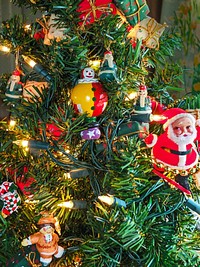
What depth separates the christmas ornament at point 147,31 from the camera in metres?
0.66

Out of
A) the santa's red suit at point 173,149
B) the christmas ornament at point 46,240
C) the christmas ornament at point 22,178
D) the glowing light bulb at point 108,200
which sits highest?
the santa's red suit at point 173,149

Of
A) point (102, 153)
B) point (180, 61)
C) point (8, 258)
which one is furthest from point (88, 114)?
point (180, 61)

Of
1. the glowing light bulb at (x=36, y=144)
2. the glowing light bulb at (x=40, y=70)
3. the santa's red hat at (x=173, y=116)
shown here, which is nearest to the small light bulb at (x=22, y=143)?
the glowing light bulb at (x=36, y=144)

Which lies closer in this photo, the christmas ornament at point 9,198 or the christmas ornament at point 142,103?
the christmas ornament at point 142,103

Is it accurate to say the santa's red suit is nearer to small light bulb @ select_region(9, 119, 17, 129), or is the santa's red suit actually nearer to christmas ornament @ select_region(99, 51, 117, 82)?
christmas ornament @ select_region(99, 51, 117, 82)

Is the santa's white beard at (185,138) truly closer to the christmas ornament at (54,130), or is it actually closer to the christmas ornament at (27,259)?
the christmas ornament at (54,130)

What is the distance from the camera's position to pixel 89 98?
1.89 feet

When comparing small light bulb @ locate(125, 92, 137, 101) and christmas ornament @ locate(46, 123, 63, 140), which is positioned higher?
small light bulb @ locate(125, 92, 137, 101)

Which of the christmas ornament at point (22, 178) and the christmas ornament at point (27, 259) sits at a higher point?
the christmas ornament at point (22, 178)

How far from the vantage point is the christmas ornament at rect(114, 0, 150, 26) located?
63 centimetres

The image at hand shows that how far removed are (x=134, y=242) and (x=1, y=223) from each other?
10.5 inches

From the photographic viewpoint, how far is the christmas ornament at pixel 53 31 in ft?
1.97

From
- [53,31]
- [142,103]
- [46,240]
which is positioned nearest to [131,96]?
[142,103]

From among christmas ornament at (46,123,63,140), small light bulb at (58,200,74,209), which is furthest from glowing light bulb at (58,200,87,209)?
christmas ornament at (46,123,63,140)
